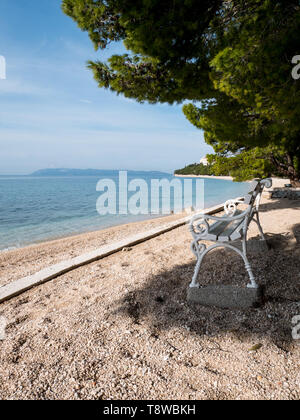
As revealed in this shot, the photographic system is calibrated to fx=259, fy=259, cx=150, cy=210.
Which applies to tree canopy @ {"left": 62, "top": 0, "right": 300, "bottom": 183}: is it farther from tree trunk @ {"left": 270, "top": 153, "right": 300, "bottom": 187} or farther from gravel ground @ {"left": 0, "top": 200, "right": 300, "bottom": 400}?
tree trunk @ {"left": 270, "top": 153, "right": 300, "bottom": 187}

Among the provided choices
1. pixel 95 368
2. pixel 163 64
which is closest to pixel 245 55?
pixel 163 64

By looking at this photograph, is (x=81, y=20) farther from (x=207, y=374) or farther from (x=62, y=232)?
(x=62, y=232)

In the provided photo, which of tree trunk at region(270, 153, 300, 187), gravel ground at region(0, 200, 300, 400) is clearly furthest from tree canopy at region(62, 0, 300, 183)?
tree trunk at region(270, 153, 300, 187)

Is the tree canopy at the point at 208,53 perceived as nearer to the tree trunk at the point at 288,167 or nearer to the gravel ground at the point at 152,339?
the gravel ground at the point at 152,339

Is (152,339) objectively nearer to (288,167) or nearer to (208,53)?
(208,53)

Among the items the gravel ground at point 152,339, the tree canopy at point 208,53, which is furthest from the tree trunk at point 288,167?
the gravel ground at point 152,339

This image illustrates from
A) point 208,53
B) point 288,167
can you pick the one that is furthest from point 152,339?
point 288,167

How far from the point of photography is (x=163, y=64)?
409cm

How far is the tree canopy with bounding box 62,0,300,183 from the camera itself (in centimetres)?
282

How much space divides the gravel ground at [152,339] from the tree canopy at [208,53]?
88.4 inches

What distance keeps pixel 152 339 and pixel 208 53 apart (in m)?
3.84

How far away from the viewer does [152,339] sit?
7.54 ft

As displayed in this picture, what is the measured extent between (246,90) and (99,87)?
8.60 ft

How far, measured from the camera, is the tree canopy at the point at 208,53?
2818mm
